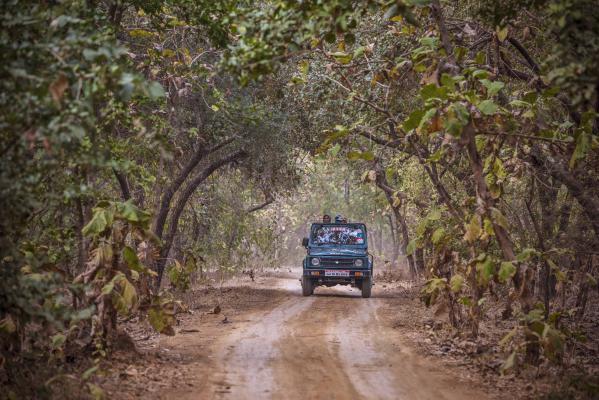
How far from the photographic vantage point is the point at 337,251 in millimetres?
21234

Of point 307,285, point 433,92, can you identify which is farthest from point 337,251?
point 433,92

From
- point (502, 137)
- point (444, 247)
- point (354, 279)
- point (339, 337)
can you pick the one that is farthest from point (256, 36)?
point (354, 279)

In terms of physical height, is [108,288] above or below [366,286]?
above

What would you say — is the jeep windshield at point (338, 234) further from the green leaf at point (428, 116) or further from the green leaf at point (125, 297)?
the green leaf at point (428, 116)

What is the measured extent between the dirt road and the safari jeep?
216 inches

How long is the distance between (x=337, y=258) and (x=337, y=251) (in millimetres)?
349

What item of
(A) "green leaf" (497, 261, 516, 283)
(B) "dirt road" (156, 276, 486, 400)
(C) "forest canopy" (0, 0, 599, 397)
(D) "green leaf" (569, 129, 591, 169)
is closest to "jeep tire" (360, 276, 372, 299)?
(C) "forest canopy" (0, 0, 599, 397)

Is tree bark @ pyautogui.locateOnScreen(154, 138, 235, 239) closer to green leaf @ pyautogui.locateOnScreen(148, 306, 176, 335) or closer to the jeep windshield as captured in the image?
the jeep windshield

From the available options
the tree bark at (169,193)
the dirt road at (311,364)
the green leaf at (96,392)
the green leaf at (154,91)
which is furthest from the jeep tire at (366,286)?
the green leaf at (154,91)

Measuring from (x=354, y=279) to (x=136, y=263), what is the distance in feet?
42.2

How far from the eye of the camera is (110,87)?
6.11 m

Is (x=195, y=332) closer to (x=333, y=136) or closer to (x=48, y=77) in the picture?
(x=333, y=136)

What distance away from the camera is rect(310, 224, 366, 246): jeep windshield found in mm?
22031

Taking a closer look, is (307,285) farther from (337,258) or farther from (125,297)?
(125,297)
